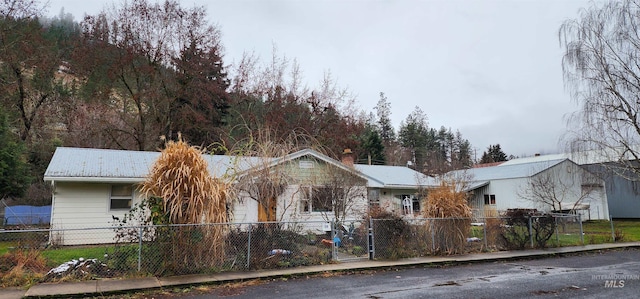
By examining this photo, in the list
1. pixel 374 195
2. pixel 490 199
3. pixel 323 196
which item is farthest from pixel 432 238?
pixel 490 199

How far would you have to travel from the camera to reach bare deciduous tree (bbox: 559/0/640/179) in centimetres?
1883

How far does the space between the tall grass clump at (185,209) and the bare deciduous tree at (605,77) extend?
18874mm

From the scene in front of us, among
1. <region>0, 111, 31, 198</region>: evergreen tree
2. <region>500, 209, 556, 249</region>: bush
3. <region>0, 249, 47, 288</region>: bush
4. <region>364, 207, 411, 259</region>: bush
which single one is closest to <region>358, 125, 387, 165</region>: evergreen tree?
<region>500, 209, 556, 249</region>: bush

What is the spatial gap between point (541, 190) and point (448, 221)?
15.8m

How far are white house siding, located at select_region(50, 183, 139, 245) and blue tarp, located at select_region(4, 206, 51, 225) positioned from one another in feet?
17.7

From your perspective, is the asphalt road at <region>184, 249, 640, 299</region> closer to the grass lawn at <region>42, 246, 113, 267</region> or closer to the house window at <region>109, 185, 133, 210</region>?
the grass lawn at <region>42, 246, 113, 267</region>

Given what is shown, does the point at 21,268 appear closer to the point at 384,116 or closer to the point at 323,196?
the point at 323,196

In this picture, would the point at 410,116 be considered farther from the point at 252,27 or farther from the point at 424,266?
the point at 424,266

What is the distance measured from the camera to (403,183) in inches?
A: 792

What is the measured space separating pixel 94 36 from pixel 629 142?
31.1 metres

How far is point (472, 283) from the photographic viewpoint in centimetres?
802

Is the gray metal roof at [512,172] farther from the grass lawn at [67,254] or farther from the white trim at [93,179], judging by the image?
the grass lawn at [67,254]

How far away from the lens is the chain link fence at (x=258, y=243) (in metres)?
8.30

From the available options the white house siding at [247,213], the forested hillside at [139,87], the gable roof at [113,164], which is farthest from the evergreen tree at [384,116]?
the white house siding at [247,213]
